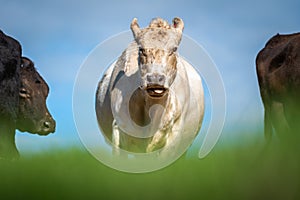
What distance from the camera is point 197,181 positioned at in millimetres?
1474

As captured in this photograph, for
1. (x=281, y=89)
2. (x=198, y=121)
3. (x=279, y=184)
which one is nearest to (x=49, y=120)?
(x=198, y=121)

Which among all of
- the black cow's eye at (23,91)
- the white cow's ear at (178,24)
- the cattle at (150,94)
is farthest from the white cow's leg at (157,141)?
the black cow's eye at (23,91)

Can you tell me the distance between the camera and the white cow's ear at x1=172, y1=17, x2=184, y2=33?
5.92 metres

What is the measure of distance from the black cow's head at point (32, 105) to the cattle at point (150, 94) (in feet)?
24.5

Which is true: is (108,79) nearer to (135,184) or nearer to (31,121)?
(135,184)

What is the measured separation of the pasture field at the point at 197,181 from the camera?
107 centimetres

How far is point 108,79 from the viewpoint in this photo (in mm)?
7066

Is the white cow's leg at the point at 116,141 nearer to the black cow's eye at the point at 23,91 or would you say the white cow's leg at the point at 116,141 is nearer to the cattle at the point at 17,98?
the cattle at the point at 17,98

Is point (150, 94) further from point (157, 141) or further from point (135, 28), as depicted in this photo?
point (135, 28)

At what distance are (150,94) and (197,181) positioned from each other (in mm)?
3430

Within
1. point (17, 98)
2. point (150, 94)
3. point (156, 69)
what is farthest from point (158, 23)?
point (17, 98)

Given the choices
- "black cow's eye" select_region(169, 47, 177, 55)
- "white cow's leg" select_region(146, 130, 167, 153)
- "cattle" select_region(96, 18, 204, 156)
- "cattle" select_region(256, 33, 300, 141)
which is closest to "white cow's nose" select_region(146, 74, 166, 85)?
"cattle" select_region(96, 18, 204, 156)

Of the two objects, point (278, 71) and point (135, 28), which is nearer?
point (135, 28)

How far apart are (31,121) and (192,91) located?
689cm
